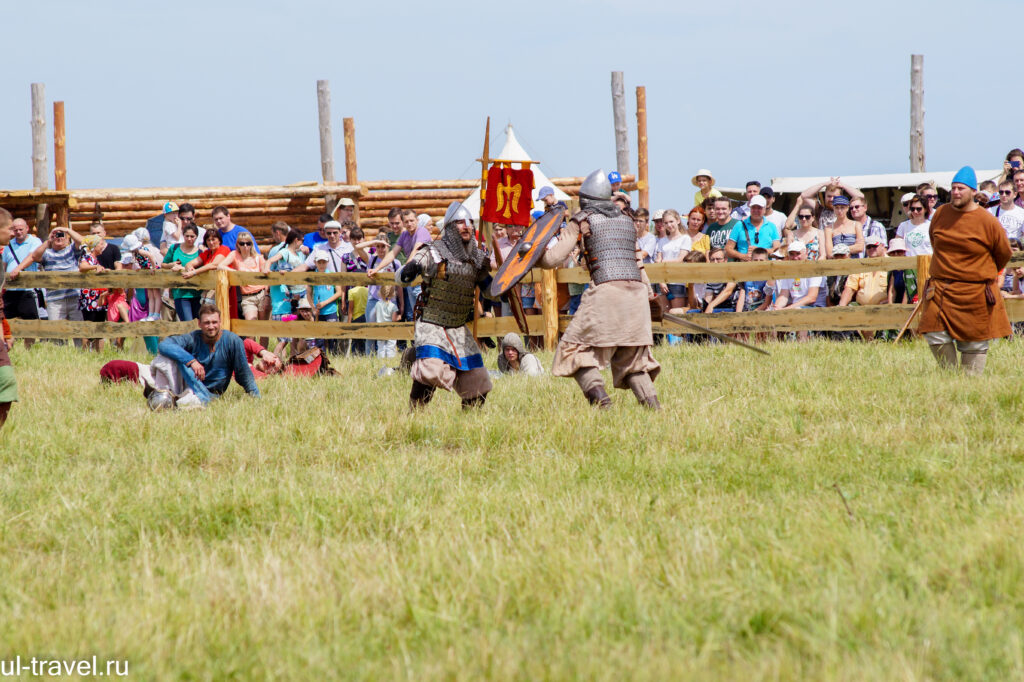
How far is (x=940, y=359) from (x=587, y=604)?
5.78 m

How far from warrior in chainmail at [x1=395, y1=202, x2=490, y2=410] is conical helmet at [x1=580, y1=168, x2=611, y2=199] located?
815 millimetres

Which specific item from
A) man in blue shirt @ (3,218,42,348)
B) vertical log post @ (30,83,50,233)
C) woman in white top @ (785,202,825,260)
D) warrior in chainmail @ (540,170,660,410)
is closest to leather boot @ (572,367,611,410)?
warrior in chainmail @ (540,170,660,410)

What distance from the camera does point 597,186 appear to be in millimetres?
7496

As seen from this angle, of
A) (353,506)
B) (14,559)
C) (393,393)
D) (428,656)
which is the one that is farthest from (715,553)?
(393,393)

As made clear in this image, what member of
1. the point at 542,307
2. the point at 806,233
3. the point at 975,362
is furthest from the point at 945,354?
the point at 542,307

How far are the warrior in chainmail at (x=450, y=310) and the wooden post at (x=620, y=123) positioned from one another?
49.8ft

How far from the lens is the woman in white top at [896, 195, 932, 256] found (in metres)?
11.0

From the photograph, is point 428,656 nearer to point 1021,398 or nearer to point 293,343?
point 1021,398

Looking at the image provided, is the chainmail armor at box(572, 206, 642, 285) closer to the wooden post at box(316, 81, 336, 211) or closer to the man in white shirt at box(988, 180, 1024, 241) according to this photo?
the man in white shirt at box(988, 180, 1024, 241)

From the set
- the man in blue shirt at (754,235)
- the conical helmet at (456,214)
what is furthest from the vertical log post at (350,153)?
the conical helmet at (456,214)

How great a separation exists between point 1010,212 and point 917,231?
88 centimetres

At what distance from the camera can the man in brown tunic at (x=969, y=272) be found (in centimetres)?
801

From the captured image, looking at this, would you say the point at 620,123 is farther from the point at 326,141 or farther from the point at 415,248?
the point at 415,248

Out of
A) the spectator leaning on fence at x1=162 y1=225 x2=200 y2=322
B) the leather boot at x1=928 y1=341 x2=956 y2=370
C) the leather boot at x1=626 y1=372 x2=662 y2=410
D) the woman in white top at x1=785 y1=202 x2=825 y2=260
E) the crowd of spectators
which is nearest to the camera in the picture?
the leather boot at x1=626 y1=372 x2=662 y2=410
